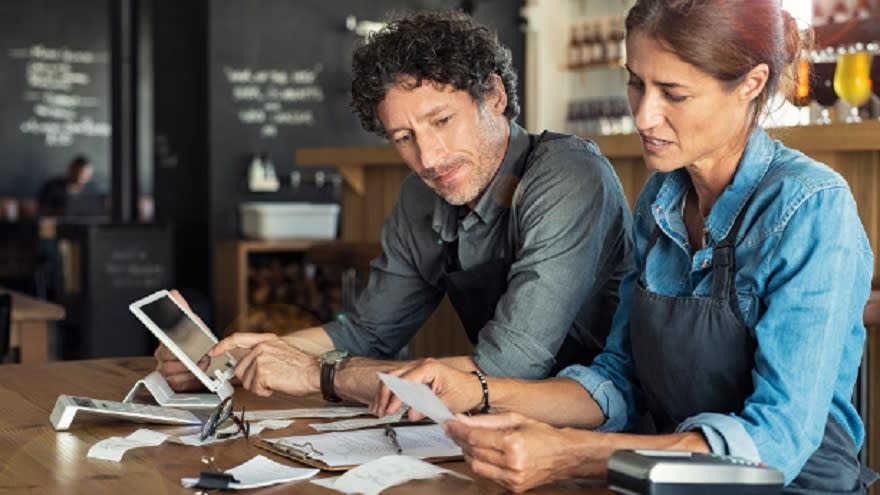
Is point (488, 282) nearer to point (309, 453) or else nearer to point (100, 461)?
point (309, 453)

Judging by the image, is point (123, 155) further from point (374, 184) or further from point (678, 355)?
point (678, 355)

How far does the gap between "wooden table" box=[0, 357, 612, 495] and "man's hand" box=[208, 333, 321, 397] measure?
3cm

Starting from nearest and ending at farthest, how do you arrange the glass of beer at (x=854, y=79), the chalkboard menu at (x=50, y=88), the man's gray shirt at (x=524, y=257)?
the man's gray shirt at (x=524, y=257)
the glass of beer at (x=854, y=79)
the chalkboard menu at (x=50, y=88)

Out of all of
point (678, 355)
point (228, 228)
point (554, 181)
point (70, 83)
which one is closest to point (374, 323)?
point (554, 181)

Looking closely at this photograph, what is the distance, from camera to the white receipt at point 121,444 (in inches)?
68.7

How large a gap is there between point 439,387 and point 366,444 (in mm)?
155

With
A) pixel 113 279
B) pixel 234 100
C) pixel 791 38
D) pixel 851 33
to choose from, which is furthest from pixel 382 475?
pixel 234 100

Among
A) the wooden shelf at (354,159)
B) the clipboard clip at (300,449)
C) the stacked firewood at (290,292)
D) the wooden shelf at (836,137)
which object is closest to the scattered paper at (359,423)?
the clipboard clip at (300,449)

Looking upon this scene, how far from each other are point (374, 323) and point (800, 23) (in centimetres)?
114

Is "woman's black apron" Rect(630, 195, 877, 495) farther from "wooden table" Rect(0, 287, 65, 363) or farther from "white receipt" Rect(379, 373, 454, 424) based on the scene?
"wooden table" Rect(0, 287, 65, 363)

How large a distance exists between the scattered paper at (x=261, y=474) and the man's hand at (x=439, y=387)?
0.71 feet

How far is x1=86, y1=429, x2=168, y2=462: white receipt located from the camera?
5.73ft

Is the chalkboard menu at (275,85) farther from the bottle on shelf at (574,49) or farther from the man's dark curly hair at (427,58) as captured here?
the man's dark curly hair at (427,58)

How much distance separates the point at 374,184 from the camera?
5082 mm
